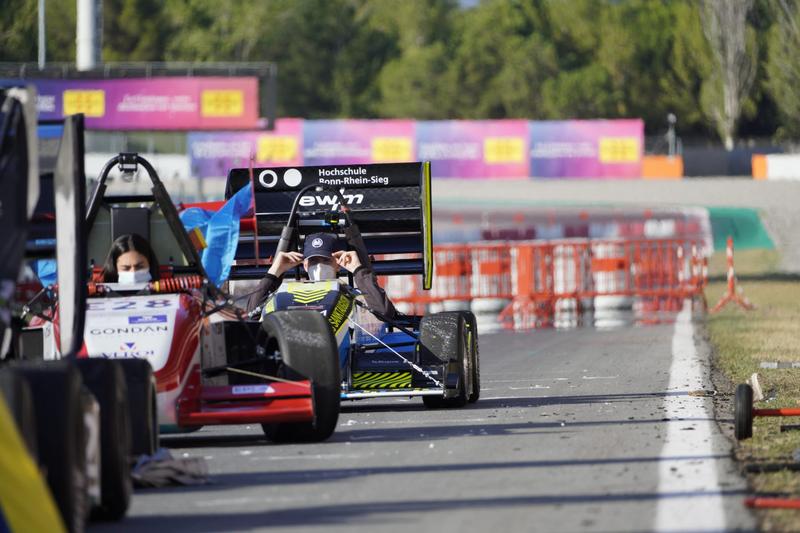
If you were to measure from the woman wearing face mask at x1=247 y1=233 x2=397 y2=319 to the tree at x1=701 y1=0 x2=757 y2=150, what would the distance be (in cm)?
8942

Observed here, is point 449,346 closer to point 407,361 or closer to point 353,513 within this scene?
point 407,361

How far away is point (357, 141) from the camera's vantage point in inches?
2655

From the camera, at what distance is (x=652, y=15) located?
112875mm

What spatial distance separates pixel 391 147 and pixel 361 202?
5301cm

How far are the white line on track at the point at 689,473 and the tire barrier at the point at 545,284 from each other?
10845 millimetres

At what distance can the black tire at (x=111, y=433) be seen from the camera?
24.1 feet

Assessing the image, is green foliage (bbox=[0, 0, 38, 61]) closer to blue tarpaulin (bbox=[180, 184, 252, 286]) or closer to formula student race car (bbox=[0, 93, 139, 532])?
blue tarpaulin (bbox=[180, 184, 252, 286])

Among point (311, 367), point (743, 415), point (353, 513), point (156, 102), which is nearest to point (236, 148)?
point (156, 102)

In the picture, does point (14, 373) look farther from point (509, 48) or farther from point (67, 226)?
point (509, 48)

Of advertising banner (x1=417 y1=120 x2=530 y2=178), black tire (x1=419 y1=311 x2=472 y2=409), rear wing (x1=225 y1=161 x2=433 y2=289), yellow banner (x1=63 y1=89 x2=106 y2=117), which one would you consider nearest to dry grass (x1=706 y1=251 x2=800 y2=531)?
black tire (x1=419 y1=311 x2=472 y2=409)

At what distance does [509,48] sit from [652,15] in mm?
9088

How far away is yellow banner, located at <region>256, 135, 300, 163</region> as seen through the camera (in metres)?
67.3

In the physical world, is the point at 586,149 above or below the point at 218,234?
above

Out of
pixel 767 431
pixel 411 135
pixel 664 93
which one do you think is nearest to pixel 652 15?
pixel 664 93
